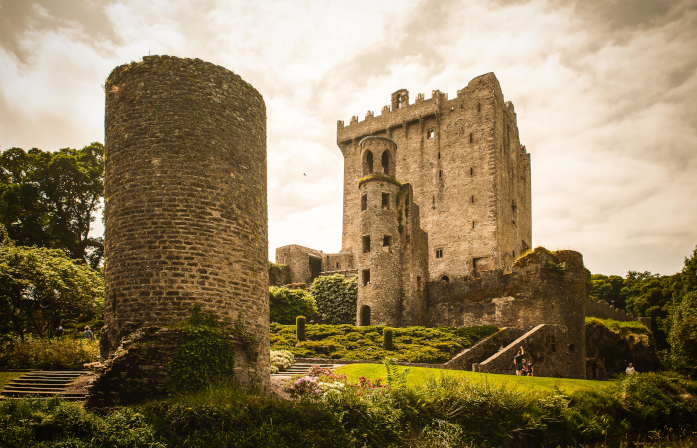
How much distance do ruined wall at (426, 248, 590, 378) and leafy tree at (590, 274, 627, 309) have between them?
32658mm

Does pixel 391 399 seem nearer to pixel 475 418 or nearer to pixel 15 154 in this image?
pixel 475 418

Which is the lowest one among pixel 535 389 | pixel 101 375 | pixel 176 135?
pixel 535 389

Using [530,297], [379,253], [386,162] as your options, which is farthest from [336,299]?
[530,297]

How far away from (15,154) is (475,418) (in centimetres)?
3006

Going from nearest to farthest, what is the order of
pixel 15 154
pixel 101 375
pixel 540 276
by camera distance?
1. pixel 101 375
2. pixel 540 276
3. pixel 15 154

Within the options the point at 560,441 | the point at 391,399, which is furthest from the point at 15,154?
the point at 560,441

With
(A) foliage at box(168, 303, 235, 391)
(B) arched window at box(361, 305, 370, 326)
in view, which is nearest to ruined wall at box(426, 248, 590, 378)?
(B) arched window at box(361, 305, 370, 326)

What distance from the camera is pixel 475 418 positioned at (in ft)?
40.6

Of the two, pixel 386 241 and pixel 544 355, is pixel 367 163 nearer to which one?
pixel 386 241

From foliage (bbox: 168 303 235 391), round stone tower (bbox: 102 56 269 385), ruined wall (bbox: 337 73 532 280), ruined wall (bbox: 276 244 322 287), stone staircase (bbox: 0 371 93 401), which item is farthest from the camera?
ruined wall (bbox: 276 244 322 287)

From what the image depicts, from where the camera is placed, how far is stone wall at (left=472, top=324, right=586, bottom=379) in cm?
1988

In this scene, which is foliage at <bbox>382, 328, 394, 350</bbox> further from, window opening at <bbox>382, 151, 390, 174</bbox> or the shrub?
window opening at <bbox>382, 151, 390, 174</bbox>

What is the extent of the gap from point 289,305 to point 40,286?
15021 millimetres

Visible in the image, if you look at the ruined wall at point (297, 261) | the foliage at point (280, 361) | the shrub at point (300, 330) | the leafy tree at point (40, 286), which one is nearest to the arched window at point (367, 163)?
the shrub at point (300, 330)
